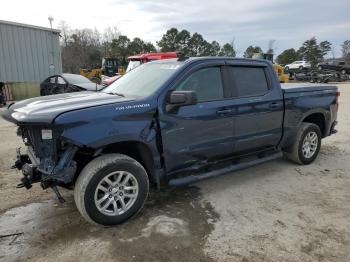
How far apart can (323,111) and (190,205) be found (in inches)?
128

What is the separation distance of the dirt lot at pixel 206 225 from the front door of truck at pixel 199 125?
62 cm

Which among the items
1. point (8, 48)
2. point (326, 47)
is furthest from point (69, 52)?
point (326, 47)

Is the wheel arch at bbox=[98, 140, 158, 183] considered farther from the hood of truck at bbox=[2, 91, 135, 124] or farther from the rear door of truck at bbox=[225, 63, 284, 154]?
the rear door of truck at bbox=[225, 63, 284, 154]

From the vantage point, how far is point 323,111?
229 inches

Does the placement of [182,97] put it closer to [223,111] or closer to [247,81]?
[223,111]

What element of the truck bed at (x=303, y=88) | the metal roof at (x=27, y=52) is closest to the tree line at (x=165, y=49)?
the metal roof at (x=27, y=52)

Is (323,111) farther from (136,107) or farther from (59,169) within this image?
(59,169)

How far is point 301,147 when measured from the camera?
5.56m

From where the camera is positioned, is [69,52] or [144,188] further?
[69,52]

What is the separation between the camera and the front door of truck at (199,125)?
3.86 m

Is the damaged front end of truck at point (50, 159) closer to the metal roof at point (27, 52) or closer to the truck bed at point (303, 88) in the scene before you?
the truck bed at point (303, 88)

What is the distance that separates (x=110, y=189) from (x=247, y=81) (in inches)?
99.1

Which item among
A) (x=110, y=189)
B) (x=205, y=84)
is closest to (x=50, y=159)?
(x=110, y=189)

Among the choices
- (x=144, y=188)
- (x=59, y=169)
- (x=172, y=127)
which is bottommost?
(x=144, y=188)
